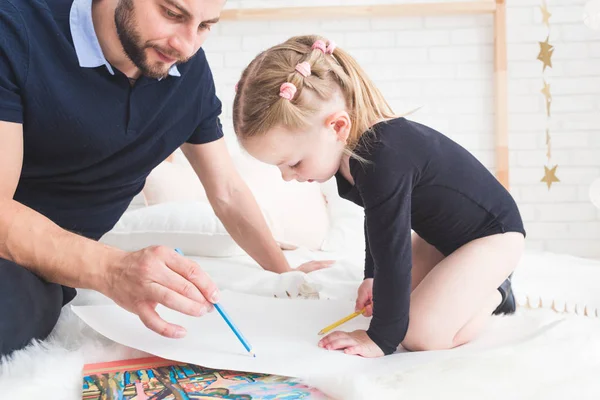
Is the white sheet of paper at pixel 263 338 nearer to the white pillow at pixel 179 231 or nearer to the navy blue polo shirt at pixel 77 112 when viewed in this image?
the navy blue polo shirt at pixel 77 112

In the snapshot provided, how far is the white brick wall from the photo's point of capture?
2.73 meters

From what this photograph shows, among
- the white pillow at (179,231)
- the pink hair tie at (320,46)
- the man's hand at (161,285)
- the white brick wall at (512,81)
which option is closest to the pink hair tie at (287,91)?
the pink hair tie at (320,46)

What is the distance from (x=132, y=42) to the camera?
48.1 inches

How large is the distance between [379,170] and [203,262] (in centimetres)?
86

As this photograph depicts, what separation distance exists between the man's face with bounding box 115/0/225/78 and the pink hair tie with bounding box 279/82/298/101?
204mm

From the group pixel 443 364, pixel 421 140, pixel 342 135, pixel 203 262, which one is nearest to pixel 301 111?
pixel 342 135

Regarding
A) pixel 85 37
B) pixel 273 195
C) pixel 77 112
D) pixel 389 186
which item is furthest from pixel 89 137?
pixel 273 195

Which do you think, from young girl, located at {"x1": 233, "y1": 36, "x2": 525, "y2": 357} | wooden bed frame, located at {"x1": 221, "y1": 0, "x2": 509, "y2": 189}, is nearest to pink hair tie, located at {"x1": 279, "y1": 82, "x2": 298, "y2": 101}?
young girl, located at {"x1": 233, "y1": 36, "x2": 525, "y2": 357}

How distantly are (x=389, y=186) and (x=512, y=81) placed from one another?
189 centimetres

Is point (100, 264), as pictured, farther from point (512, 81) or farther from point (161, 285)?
point (512, 81)

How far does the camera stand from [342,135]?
121 centimetres

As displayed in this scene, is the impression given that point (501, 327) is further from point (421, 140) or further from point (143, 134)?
point (143, 134)

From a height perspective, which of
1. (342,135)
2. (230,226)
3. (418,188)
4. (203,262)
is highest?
(342,135)

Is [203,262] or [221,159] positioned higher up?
[221,159]
